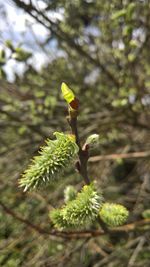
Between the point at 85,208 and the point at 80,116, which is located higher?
the point at 80,116

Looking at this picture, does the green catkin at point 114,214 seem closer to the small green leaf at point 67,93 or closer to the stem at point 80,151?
the stem at point 80,151

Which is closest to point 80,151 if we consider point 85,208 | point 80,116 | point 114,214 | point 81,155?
point 81,155

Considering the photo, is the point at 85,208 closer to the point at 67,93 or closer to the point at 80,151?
the point at 80,151

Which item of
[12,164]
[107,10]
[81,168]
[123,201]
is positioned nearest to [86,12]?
[107,10]

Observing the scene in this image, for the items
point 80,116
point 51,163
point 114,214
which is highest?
point 80,116

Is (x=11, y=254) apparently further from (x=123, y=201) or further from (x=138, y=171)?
(x=138, y=171)

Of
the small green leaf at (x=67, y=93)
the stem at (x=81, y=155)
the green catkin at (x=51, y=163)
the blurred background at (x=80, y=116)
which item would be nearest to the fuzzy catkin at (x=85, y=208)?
the stem at (x=81, y=155)

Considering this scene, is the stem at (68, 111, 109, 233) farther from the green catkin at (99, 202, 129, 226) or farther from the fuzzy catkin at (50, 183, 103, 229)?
the green catkin at (99, 202, 129, 226)
